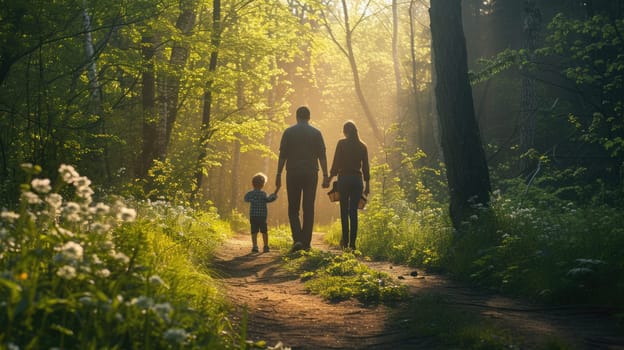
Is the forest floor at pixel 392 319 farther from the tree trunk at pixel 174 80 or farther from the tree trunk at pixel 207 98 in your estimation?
the tree trunk at pixel 174 80

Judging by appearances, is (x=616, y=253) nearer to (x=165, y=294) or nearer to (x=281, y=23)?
(x=165, y=294)

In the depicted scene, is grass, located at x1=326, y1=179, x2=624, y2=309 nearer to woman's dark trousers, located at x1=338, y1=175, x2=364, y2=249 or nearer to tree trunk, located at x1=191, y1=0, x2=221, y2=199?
woman's dark trousers, located at x1=338, y1=175, x2=364, y2=249

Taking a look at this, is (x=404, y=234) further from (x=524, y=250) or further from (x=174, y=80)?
(x=174, y=80)

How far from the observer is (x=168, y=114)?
16.0 meters

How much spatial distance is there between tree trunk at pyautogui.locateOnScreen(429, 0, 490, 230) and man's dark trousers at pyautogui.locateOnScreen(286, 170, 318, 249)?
241 cm

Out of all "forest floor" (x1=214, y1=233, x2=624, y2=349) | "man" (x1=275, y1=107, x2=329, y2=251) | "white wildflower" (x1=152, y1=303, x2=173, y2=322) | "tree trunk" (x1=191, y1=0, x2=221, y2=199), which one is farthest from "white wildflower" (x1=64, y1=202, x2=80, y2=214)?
"tree trunk" (x1=191, y1=0, x2=221, y2=199)

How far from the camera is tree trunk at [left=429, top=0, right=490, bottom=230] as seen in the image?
9.74 metres

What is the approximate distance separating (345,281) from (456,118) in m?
4.43

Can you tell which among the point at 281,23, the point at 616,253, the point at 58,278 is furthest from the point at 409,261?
the point at 281,23

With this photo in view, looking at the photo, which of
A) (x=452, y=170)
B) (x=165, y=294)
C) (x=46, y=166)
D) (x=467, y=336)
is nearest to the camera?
(x=165, y=294)

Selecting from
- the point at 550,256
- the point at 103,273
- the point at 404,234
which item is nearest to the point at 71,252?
the point at 103,273

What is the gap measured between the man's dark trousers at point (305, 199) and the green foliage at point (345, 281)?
5.03ft

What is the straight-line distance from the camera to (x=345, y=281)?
676 cm

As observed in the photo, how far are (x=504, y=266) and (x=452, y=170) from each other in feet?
10.6
